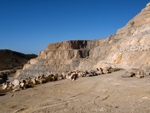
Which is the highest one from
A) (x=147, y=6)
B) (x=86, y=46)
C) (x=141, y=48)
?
(x=147, y=6)

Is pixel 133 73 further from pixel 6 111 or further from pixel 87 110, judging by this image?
pixel 6 111

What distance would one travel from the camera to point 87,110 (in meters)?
3.86

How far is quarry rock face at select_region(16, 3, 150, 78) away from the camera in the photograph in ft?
46.7

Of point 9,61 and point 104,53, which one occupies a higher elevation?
point 9,61

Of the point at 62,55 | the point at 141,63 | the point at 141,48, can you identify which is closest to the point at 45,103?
the point at 141,63

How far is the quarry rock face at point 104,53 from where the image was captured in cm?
1424

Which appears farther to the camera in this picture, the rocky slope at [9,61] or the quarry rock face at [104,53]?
the rocky slope at [9,61]

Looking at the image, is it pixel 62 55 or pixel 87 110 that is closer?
pixel 87 110

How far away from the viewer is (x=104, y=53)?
27.8 m

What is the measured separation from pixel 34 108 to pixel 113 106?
2452 millimetres

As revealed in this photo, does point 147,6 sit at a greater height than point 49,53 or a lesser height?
greater

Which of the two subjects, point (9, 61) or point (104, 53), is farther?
point (9, 61)

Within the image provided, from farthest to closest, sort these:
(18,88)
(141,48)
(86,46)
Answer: (86,46), (141,48), (18,88)

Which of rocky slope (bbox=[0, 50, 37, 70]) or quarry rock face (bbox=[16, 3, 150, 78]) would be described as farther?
rocky slope (bbox=[0, 50, 37, 70])
